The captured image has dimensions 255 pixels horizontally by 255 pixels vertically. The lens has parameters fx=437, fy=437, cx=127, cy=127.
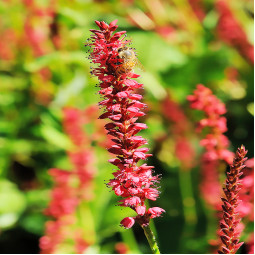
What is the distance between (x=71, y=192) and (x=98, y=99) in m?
0.88

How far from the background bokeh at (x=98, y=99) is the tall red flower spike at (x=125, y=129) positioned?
43.7 inches

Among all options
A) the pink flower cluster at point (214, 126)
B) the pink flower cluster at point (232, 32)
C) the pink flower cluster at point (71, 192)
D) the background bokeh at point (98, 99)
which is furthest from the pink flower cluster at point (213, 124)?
the pink flower cluster at point (232, 32)

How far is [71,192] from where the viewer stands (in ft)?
5.41

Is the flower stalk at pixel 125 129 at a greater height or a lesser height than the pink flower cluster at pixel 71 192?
greater

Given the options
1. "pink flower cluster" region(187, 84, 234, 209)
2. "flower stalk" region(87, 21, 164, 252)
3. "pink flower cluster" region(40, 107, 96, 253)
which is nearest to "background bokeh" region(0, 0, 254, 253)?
"pink flower cluster" region(40, 107, 96, 253)

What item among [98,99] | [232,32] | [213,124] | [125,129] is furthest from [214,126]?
[232,32]

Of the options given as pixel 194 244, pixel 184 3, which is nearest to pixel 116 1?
pixel 184 3

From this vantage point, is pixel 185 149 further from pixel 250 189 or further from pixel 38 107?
pixel 38 107

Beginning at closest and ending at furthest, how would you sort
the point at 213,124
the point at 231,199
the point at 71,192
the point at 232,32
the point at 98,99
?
the point at 231,199, the point at 213,124, the point at 71,192, the point at 98,99, the point at 232,32

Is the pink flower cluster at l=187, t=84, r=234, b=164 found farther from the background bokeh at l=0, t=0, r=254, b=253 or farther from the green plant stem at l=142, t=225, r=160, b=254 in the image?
the background bokeh at l=0, t=0, r=254, b=253

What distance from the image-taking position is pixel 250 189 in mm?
1240

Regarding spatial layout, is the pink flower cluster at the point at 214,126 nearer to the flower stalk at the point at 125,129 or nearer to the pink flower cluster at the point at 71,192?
the flower stalk at the point at 125,129

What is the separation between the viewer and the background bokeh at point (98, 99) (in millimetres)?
2055

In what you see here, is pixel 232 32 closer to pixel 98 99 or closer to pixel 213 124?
pixel 98 99
